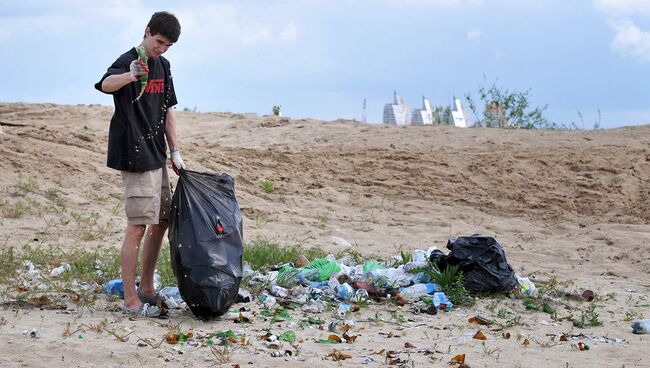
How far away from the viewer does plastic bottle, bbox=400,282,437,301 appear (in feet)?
19.8

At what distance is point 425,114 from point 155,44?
34.6 feet

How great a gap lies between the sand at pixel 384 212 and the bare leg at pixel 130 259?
0.14 m

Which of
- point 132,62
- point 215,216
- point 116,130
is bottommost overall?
→ point 215,216

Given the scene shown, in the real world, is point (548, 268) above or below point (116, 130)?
below

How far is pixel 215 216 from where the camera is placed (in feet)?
17.2

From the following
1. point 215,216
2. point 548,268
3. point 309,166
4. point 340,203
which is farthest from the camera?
point 309,166

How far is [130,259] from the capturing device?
17.2 feet

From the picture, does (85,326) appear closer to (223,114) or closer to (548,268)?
(548,268)

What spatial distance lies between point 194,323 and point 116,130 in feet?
3.72

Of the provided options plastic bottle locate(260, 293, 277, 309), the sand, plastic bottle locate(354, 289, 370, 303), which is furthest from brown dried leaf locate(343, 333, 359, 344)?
plastic bottle locate(354, 289, 370, 303)

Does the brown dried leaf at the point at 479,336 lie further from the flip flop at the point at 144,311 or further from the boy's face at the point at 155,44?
the boy's face at the point at 155,44

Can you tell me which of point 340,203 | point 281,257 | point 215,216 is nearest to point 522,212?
point 340,203

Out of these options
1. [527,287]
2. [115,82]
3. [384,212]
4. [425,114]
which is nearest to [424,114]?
[425,114]

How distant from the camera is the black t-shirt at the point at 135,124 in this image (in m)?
5.08
